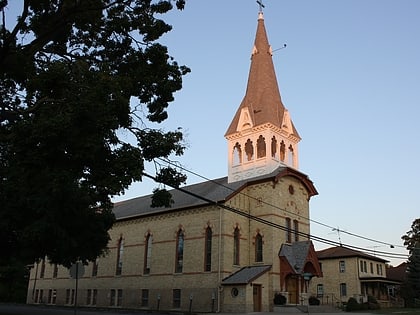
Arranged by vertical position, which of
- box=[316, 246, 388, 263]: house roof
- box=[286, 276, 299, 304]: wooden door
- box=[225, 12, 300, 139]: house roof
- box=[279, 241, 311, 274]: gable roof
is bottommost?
box=[286, 276, 299, 304]: wooden door

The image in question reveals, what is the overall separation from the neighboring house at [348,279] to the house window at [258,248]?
14.2m

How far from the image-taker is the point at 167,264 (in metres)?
40.8

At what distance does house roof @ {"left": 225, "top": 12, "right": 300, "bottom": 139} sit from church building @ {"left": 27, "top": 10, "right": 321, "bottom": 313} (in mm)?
106

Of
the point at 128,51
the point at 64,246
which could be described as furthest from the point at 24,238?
the point at 128,51

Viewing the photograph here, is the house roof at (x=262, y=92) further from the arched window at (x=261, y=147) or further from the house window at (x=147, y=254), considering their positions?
the house window at (x=147, y=254)

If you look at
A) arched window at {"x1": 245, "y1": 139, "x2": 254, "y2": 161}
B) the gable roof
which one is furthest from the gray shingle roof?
the gable roof

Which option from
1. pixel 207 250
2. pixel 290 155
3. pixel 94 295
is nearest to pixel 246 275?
pixel 207 250

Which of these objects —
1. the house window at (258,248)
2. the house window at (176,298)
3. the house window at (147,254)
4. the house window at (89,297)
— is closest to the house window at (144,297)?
the house window at (147,254)

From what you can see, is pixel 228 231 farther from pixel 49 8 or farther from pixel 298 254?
pixel 49 8

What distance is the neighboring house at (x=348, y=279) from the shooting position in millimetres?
50375

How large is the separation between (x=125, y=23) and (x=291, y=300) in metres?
28.2

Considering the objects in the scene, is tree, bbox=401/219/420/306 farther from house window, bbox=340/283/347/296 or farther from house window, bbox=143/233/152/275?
house window, bbox=143/233/152/275

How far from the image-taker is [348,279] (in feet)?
168

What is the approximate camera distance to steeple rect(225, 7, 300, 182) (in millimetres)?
41406
